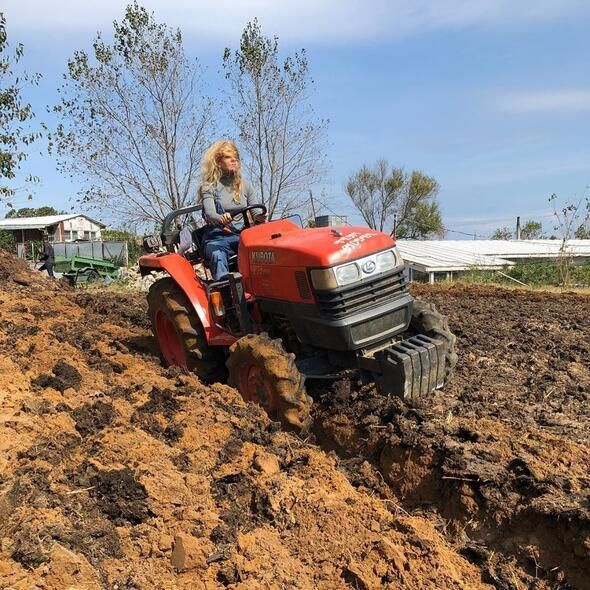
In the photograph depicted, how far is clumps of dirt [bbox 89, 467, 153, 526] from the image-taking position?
3.07 metres

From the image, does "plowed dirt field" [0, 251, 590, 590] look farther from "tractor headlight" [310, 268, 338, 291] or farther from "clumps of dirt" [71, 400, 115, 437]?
"tractor headlight" [310, 268, 338, 291]

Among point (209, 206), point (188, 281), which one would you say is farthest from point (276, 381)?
point (209, 206)

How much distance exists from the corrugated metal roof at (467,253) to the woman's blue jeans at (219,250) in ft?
57.3

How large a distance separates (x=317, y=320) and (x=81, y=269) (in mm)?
16976

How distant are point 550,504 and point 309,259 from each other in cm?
215

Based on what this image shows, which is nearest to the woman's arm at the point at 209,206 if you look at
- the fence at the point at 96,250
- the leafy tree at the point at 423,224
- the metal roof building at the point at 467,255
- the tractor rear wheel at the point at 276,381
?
the tractor rear wheel at the point at 276,381

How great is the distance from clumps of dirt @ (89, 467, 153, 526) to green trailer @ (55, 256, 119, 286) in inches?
656

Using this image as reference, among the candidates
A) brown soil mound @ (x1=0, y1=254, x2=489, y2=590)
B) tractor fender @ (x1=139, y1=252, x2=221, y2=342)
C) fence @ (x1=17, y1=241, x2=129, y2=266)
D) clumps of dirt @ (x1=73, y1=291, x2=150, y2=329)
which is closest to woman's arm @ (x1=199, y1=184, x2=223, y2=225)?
tractor fender @ (x1=139, y1=252, x2=221, y2=342)

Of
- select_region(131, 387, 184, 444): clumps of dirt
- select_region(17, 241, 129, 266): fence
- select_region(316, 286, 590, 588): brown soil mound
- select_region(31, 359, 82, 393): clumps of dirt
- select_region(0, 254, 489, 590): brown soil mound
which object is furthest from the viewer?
select_region(17, 241, 129, 266): fence

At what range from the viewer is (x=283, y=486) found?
345 cm

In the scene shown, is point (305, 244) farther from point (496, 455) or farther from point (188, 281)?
point (496, 455)

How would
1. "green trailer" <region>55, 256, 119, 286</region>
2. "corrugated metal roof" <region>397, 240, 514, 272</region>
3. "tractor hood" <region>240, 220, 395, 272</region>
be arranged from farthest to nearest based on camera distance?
"corrugated metal roof" <region>397, 240, 514, 272</region> < "green trailer" <region>55, 256, 119, 286</region> < "tractor hood" <region>240, 220, 395, 272</region>

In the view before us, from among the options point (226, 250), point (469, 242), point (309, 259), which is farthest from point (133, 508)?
point (469, 242)

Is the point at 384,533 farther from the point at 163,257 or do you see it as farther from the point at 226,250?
the point at 163,257
